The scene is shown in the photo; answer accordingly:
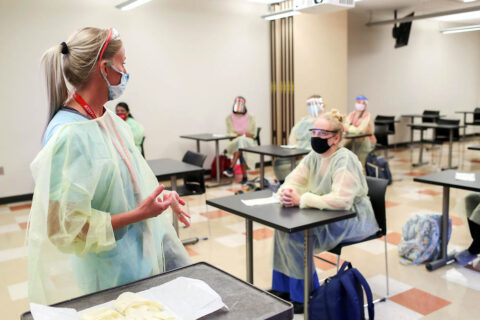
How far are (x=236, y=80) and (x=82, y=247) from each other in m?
6.67

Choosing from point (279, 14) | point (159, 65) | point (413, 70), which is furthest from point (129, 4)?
point (413, 70)

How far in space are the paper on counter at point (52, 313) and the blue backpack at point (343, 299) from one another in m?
1.57

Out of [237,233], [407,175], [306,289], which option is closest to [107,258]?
[306,289]

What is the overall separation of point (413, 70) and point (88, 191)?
11007 mm

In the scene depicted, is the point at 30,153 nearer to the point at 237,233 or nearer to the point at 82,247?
the point at 237,233

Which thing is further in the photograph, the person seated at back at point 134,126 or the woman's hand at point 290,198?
the person seated at back at point 134,126

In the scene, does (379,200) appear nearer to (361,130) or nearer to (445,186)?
(445,186)

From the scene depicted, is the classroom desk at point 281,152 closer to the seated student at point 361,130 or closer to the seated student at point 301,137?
the seated student at point 301,137

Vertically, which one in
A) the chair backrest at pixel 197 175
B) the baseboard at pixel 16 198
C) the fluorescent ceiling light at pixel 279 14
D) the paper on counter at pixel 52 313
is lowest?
the baseboard at pixel 16 198

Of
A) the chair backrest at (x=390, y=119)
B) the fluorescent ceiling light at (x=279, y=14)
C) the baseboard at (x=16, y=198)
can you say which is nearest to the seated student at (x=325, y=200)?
the fluorescent ceiling light at (x=279, y=14)

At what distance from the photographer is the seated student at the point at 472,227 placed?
3.53 meters

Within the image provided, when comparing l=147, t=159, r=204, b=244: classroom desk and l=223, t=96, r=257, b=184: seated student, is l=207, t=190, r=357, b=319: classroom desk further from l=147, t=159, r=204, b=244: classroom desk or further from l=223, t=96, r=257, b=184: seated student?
l=223, t=96, r=257, b=184: seated student

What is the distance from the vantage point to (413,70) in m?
10.9

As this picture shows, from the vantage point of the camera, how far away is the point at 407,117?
10766 mm
